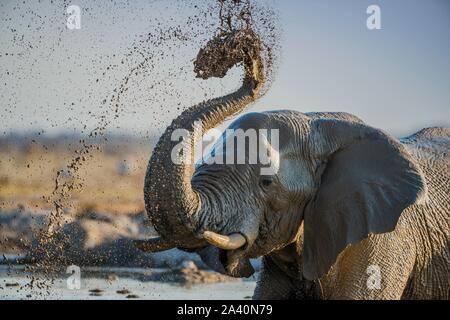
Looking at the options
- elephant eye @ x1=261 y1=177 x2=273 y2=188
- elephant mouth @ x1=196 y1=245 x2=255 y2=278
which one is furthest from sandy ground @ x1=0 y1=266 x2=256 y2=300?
elephant eye @ x1=261 y1=177 x2=273 y2=188

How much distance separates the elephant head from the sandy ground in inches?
197

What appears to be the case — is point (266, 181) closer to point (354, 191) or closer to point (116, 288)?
point (354, 191)

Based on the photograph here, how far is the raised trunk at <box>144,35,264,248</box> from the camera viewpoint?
7.23m

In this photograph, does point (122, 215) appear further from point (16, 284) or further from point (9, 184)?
point (16, 284)

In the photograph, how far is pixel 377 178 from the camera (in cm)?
789

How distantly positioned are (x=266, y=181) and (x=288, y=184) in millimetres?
159

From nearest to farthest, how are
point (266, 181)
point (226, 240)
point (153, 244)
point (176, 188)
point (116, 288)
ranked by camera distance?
point (176, 188) → point (226, 240) → point (153, 244) → point (266, 181) → point (116, 288)

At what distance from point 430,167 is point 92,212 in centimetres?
1110

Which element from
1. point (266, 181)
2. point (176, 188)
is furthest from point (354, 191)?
point (176, 188)

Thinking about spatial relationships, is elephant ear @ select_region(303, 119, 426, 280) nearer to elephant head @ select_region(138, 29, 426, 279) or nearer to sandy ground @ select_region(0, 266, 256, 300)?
elephant head @ select_region(138, 29, 426, 279)

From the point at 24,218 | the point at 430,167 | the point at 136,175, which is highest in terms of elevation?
the point at 430,167

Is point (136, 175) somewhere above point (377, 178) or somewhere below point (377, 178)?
below

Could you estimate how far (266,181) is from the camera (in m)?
7.72
